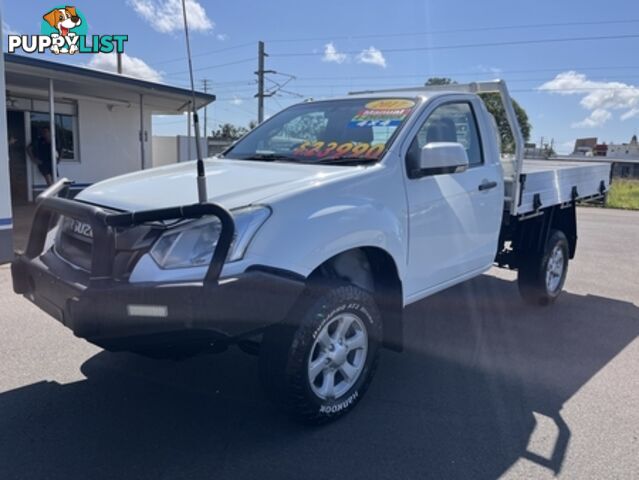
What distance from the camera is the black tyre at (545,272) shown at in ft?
18.6

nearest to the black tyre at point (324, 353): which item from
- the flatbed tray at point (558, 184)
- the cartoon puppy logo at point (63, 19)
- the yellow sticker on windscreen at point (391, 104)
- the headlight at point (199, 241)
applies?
the headlight at point (199, 241)

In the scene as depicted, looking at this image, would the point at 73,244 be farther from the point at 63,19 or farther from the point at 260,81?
the point at 260,81

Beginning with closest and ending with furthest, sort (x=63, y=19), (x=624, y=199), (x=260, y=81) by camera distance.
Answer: (x=63, y=19) < (x=624, y=199) < (x=260, y=81)

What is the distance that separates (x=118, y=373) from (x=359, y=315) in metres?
1.82

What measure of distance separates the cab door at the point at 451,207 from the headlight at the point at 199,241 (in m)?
1.32

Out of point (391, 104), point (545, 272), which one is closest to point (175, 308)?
point (391, 104)

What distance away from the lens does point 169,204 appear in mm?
2916

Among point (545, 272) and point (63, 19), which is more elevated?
point (63, 19)

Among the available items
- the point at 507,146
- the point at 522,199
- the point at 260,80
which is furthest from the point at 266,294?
the point at 260,80

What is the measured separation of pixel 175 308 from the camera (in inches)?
98.8

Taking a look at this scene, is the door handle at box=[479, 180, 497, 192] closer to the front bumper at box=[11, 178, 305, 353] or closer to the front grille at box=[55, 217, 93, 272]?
the front bumper at box=[11, 178, 305, 353]

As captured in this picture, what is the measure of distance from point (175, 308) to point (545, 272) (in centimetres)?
434

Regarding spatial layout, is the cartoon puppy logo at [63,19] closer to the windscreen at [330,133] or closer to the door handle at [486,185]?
the windscreen at [330,133]

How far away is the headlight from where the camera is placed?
265cm
